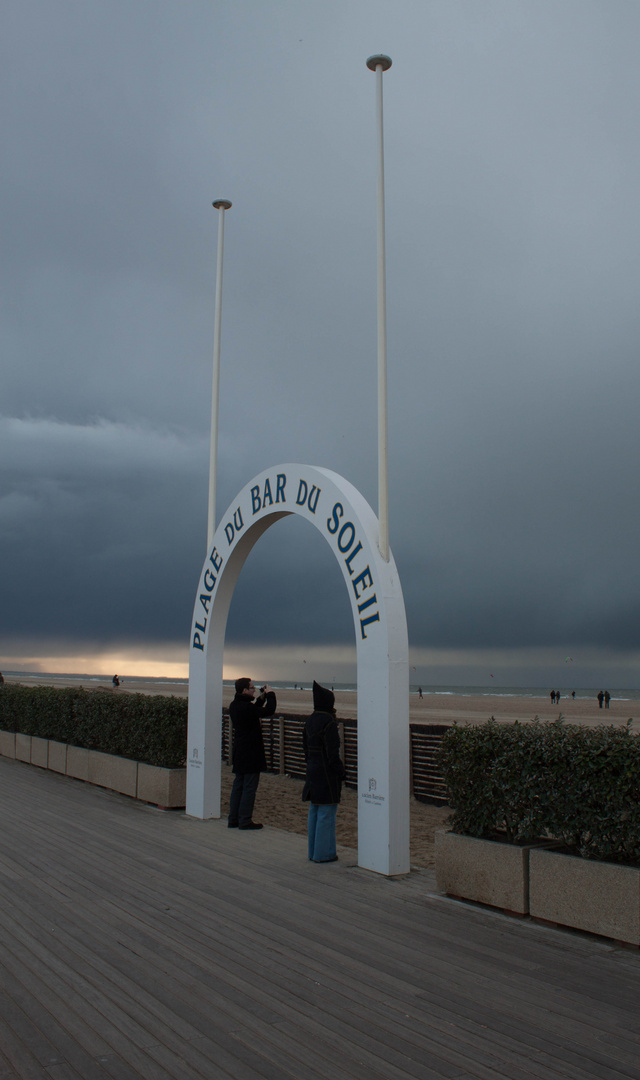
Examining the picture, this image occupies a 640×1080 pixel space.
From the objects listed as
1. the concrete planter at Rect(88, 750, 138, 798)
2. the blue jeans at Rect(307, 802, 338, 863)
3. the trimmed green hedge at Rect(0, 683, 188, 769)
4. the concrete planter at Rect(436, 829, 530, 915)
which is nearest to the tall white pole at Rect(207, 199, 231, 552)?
the trimmed green hedge at Rect(0, 683, 188, 769)

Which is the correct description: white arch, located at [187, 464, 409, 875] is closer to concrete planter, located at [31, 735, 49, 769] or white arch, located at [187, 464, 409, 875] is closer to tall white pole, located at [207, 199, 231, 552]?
tall white pole, located at [207, 199, 231, 552]

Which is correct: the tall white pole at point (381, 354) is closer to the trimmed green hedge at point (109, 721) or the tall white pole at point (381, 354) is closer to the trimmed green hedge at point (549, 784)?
the trimmed green hedge at point (549, 784)

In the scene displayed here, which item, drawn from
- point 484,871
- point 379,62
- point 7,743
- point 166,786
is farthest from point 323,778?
point 7,743

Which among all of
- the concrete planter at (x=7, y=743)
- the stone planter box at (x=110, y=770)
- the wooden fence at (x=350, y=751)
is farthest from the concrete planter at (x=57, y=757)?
the wooden fence at (x=350, y=751)

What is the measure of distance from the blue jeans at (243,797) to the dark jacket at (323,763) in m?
1.60

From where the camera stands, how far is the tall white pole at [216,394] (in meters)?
10.5

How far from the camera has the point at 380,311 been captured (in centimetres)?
775

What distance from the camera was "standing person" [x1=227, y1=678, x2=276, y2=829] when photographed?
8586 millimetres

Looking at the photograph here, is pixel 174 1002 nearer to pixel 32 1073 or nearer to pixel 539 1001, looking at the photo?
pixel 32 1073

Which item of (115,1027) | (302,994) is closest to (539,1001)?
(302,994)

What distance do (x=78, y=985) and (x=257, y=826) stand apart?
475 centimetres

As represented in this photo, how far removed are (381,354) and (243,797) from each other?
514cm

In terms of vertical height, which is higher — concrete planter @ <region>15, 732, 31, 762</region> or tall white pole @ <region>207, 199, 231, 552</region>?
tall white pole @ <region>207, 199, 231, 552</region>

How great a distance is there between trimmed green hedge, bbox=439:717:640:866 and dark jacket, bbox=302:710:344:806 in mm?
1190
